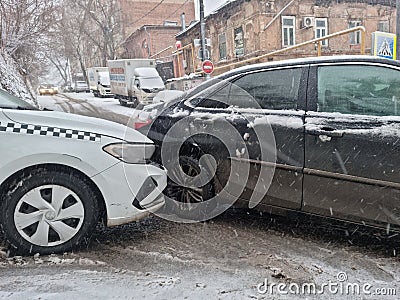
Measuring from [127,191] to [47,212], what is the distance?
60 centimetres

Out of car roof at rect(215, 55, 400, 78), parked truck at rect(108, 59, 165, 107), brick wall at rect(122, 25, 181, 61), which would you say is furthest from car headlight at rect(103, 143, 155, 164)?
brick wall at rect(122, 25, 181, 61)

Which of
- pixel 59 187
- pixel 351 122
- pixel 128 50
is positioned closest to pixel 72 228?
pixel 59 187

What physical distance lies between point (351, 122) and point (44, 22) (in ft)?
55.9

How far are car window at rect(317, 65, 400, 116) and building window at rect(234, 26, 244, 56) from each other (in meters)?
18.6

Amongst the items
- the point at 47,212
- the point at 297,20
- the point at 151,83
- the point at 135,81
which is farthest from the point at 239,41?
the point at 47,212

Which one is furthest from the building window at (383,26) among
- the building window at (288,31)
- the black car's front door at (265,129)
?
the black car's front door at (265,129)

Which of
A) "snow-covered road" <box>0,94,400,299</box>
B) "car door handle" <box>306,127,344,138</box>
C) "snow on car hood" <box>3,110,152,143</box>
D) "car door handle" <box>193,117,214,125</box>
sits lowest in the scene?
"snow-covered road" <box>0,94,400,299</box>

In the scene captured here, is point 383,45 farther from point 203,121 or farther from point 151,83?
point 151,83

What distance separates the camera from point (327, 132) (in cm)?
290

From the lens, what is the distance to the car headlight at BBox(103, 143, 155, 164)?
300 cm

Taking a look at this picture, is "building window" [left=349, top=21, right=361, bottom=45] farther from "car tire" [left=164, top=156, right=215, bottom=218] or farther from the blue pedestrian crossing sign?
"car tire" [left=164, top=156, right=215, bottom=218]

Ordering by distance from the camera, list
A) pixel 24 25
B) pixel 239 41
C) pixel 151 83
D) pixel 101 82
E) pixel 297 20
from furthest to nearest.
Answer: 1. pixel 101 82
2. pixel 239 41
3. pixel 297 20
4. pixel 151 83
5. pixel 24 25

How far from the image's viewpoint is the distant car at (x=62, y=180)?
2.79 metres

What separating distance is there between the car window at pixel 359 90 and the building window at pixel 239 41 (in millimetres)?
18637
